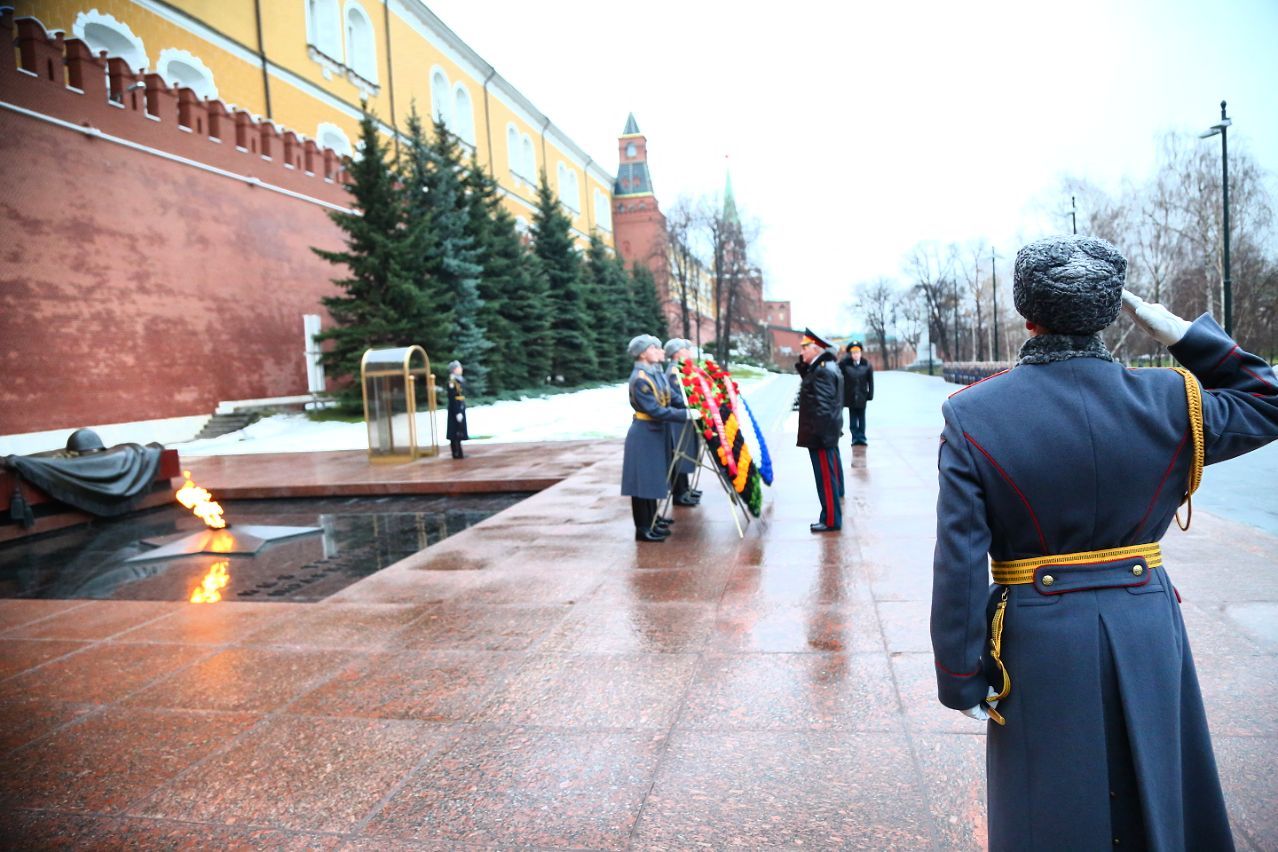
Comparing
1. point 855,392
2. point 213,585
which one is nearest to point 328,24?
point 855,392

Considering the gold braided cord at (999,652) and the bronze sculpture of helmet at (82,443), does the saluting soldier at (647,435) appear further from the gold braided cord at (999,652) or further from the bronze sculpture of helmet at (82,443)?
the bronze sculpture of helmet at (82,443)

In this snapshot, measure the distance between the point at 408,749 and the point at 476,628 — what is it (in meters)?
1.54

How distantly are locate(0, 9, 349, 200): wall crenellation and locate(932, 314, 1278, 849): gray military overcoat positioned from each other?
19.6 meters

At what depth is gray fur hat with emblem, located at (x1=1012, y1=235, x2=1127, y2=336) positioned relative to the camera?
5.62 feet

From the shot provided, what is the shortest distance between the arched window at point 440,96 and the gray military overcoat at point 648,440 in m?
34.9

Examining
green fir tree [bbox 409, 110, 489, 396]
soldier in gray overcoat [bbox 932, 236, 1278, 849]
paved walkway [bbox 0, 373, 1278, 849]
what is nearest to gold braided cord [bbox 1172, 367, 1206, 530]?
soldier in gray overcoat [bbox 932, 236, 1278, 849]

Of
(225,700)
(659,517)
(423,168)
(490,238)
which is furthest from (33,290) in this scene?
(225,700)

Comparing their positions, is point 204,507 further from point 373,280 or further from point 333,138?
point 333,138

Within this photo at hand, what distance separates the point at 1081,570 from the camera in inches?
69.3

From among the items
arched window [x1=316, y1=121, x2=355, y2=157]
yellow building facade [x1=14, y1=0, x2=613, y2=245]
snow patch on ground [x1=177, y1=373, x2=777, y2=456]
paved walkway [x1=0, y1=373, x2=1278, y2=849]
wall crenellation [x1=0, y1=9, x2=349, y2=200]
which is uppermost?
yellow building facade [x1=14, y1=0, x2=613, y2=245]

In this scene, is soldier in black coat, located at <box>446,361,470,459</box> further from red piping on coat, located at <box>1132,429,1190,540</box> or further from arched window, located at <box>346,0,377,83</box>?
arched window, located at <box>346,0,377,83</box>

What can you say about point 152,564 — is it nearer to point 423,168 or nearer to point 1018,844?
point 1018,844

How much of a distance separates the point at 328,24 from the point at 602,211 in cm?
3351

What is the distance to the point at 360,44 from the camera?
32.4 m
